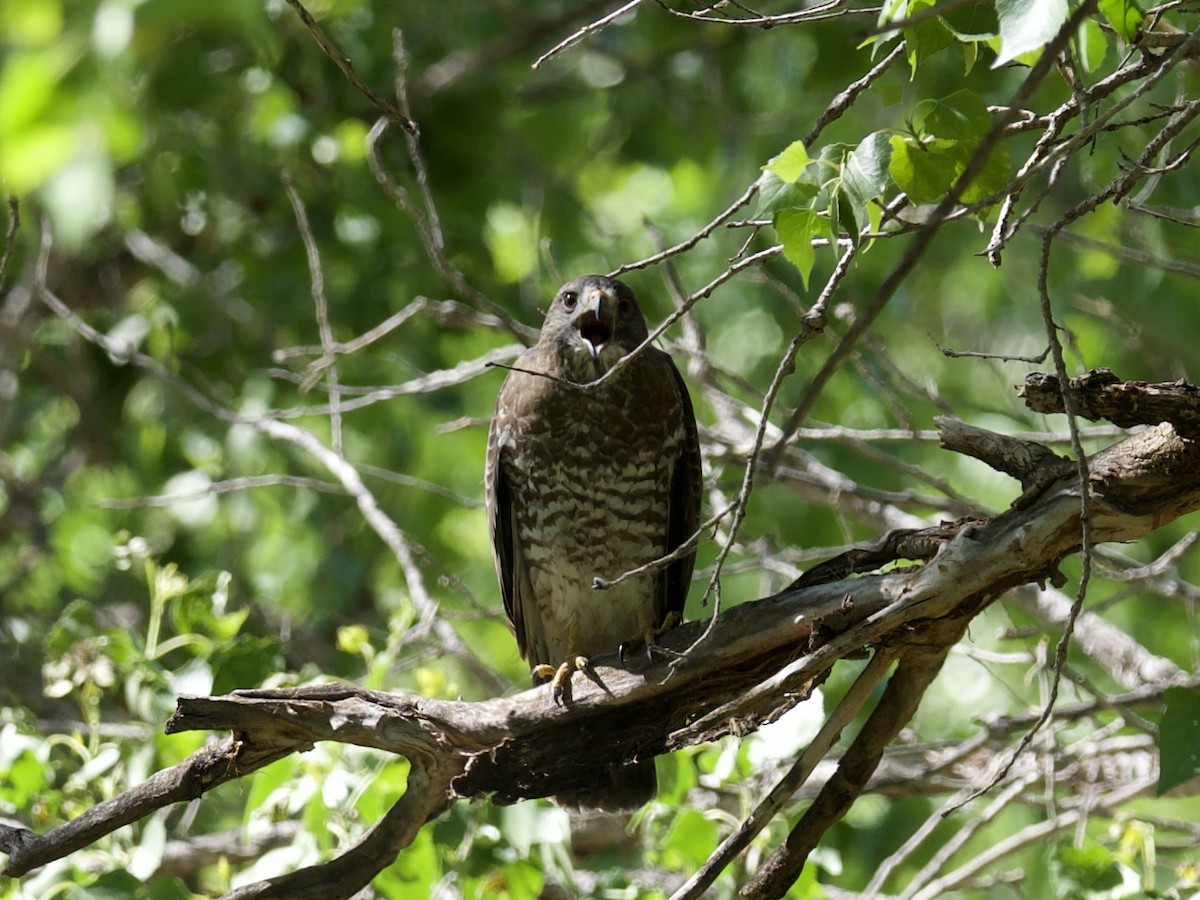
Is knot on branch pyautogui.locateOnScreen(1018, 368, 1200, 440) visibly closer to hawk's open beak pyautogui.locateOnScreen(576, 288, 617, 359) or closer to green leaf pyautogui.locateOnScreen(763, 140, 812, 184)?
green leaf pyautogui.locateOnScreen(763, 140, 812, 184)

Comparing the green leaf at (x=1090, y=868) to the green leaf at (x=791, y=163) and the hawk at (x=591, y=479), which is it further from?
the green leaf at (x=791, y=163)

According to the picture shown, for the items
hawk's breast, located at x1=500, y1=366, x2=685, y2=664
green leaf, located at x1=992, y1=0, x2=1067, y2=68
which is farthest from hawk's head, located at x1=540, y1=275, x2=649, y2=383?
green leaf, located at x1=992, y1=0, x2=1067, y2=68

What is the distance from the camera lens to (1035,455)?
8.55ft

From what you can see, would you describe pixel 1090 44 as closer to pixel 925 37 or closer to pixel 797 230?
pixel 925 37

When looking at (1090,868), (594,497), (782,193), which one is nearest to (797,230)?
(782,193)

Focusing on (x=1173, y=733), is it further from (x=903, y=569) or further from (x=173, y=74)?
(x=173, y=74)

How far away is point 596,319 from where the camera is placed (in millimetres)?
4320

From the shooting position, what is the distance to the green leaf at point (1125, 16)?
218 centimetres

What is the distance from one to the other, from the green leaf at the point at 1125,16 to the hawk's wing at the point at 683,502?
2198 mm

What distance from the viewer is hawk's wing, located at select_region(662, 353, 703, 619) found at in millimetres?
4266

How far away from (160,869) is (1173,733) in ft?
10.4

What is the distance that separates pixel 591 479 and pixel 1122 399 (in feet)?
6.85

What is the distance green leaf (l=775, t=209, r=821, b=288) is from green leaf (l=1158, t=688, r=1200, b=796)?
1244mm

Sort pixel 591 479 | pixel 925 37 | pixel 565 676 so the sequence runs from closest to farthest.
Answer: pixel 925 37, pixel 565 676, pixel 591 479
